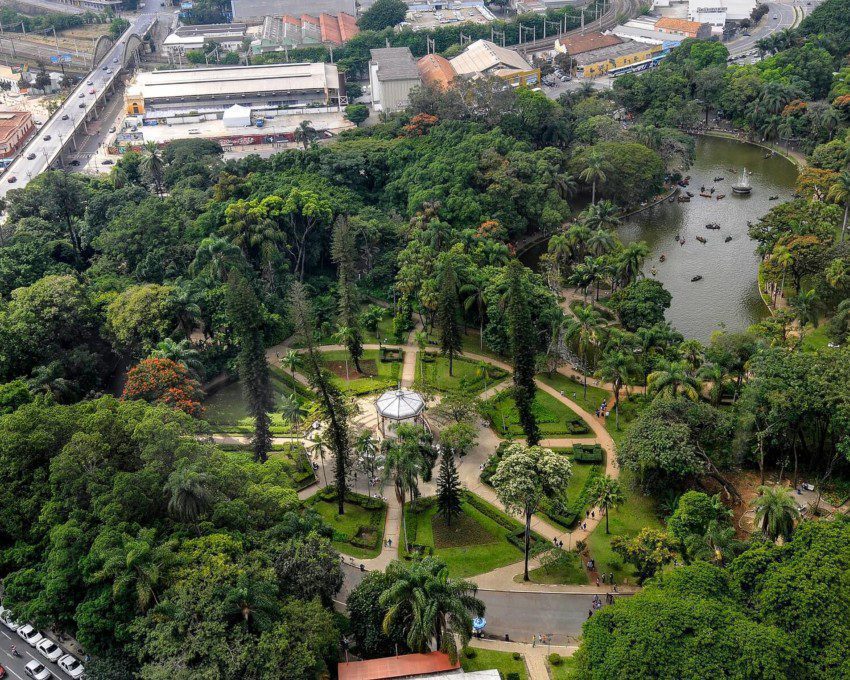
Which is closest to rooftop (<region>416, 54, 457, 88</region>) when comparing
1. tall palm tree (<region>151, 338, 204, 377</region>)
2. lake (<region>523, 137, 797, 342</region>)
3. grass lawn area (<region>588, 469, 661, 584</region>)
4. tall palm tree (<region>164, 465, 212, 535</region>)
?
lake (<region>523, 137, 797, 342</region>)

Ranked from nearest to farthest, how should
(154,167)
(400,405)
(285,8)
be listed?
(400,405) → (154,167) → (285,8)

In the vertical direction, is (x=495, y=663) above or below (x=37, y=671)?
below

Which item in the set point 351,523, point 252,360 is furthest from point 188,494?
point 252,360

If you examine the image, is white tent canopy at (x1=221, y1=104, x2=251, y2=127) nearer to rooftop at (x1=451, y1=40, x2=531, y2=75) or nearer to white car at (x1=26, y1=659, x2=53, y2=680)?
rooftop at (x1=451, y1=40, x2=531, y2=75)

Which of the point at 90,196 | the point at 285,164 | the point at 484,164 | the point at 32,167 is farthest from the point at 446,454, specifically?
the point at 32,167

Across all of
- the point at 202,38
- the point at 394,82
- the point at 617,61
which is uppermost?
the point at 202,38

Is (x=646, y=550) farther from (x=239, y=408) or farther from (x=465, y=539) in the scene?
(x=239, y=408)
